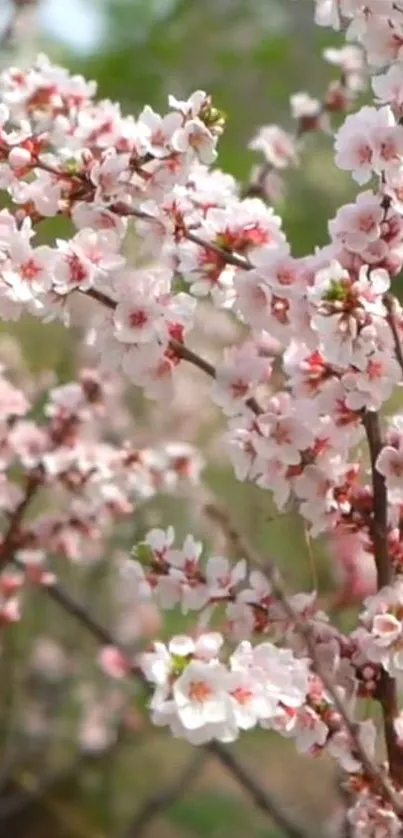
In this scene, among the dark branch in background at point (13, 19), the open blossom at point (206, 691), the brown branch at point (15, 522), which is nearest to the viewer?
the open blossom at point (206, 691)

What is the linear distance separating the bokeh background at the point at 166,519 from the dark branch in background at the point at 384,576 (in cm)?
80

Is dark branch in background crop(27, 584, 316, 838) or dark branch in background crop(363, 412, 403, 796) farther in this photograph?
dark branch in background crop(27, 584, 316, 838)

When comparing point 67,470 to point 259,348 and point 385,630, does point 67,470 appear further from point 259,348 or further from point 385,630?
point 385,630

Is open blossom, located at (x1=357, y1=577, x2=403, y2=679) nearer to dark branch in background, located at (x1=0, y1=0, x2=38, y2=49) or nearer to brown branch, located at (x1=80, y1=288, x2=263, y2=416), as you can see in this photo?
brown branch, located at (x1=80, y1=288, x2=263, y2=416)

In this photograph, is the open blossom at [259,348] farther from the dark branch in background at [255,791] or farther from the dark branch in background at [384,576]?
the dark branch in background at [255,791]

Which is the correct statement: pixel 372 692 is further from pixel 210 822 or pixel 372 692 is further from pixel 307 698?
pixel 210 822

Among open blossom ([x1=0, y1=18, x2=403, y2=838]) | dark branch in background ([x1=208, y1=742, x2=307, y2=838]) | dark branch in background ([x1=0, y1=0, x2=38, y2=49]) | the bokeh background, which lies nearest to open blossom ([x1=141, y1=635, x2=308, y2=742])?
open blossom ([x1=0, y1=18, x2=403, y2=838])

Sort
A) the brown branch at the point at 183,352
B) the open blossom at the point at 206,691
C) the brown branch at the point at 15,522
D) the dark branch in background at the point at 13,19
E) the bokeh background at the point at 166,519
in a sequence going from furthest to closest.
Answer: the bokeh background at the point at 166,519 → the dark branch in background at the point at 13,19 → the brown branch at the point at 15,522 → the brown branch at the point at 183,352 → the open blossom at the point at 206,691

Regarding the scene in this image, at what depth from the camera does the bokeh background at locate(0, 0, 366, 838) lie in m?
1.72

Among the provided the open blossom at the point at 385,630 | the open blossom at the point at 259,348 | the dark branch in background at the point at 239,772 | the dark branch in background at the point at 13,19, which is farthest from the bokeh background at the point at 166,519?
the open blossom at the point at 385,630

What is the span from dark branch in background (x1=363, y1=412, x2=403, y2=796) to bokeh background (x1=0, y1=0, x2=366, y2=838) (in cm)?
80

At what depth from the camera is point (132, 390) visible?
1957 millimetres

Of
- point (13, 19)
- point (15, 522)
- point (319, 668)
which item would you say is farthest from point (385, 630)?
point (13, 19)

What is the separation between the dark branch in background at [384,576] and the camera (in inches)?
24.3
